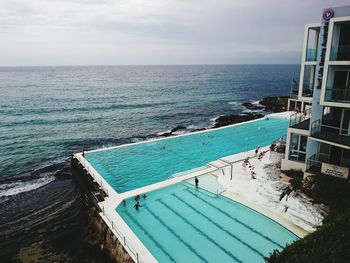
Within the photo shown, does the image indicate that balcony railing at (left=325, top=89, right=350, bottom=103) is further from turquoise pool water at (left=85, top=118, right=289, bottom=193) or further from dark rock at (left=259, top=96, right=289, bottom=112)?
dark rock at (left=259, top=96, right=289, bottom=112)

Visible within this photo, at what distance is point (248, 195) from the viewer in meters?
16.9

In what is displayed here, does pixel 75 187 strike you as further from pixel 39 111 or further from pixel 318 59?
pixel 39 111

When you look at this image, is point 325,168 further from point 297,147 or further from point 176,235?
point 176,235

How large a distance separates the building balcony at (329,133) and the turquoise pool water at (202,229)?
6069 millimetres

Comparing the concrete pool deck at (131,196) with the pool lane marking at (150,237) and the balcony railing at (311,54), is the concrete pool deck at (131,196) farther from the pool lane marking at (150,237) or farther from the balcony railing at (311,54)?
the balcony railing at (311,54)

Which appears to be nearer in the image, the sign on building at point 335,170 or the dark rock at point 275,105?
the sign on building at point 335,170

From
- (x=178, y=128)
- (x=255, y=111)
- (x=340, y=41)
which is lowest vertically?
(x=178, y=128)

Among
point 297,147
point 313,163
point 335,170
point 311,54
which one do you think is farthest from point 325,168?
point 311,54

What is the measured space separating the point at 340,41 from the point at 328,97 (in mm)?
3372

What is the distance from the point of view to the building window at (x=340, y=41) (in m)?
15.9

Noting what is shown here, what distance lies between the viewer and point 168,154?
87.4ft

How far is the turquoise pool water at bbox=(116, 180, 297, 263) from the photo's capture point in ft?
41.3

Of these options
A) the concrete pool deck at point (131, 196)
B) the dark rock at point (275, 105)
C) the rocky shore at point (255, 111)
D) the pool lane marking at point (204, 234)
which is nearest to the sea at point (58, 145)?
the rocky shore at point (255, 111)

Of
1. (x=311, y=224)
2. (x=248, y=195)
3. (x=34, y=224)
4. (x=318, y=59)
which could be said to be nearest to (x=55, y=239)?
(x=34, y=224)
